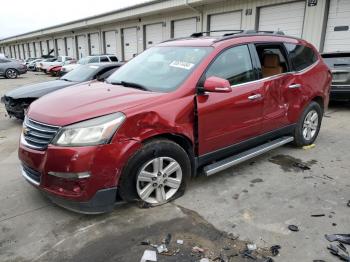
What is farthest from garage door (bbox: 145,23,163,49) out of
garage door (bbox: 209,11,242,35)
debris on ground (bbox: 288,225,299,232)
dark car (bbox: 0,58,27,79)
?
debris on ground (bbox: 288,225,299,232)

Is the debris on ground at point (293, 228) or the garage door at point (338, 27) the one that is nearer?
the debris on ground at point (293, 228)

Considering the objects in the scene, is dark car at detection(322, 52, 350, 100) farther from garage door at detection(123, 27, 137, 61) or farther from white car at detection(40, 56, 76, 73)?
white car at detection(40, 56, 76, 73)

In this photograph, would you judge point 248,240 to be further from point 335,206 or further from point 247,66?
point 247,66

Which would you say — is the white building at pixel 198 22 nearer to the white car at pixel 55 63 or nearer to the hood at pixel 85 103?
the white car at pixel 55 63

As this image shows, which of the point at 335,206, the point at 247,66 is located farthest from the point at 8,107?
the point at 335,206

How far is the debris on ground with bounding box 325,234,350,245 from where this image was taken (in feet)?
9.19

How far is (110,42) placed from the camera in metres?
27.7

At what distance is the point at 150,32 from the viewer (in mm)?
22234

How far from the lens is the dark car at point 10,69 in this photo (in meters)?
22.0

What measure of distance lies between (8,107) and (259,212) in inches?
253

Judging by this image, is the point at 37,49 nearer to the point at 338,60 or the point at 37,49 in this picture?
the point at 37,49

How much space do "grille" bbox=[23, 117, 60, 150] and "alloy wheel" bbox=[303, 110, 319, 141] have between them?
3.96 m

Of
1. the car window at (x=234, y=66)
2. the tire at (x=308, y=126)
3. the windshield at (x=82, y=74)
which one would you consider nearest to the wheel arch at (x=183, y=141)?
the car window at (x=234, y=66)

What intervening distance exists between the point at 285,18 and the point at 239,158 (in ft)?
37.4
